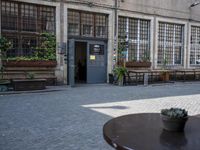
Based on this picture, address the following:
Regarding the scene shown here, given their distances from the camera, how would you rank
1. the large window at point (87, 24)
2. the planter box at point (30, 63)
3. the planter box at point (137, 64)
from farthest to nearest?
the planter box at point (137, 64), the large window at point (87, 24), the planter box at point (30, 63)

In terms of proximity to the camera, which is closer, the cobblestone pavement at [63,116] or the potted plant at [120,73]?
the cobblestone pavement at [63,116]

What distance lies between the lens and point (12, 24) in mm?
11883

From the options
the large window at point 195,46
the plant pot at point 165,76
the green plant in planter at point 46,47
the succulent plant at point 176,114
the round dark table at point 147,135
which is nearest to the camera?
the round dark table at point 147,135

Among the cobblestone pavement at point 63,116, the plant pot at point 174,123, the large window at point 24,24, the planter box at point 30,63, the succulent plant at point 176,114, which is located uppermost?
the large window at point 24,24

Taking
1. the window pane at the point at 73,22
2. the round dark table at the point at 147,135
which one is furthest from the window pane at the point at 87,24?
the round dark table at the point at 147,135

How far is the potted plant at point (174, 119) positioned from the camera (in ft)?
8.18

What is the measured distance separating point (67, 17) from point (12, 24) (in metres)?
2.68

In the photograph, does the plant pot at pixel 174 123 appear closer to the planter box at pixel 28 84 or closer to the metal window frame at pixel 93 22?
the planter box at pixel 28 84

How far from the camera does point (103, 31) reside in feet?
47.2

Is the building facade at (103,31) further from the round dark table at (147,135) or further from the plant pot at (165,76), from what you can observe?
the round dark table at (147,135)

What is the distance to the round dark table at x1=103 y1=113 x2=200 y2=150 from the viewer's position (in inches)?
87.2

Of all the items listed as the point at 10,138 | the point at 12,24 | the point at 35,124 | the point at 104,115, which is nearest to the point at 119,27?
the point at 12,24

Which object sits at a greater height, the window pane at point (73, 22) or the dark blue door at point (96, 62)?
the window pane at point (73, 22)

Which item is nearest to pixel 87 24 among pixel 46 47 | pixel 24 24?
pixel 46 47
